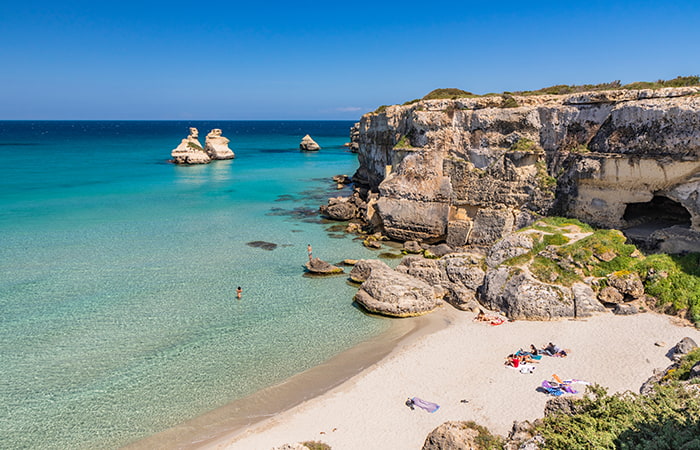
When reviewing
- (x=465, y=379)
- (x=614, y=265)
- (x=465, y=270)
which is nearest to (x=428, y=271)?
(x=465, y=270)

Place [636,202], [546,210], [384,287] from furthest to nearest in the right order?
[546,210], [636,202], [384,287]

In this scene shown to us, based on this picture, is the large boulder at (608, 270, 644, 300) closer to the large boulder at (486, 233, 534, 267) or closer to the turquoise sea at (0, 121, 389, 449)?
the large boulder at (486, 233, 534, 267)

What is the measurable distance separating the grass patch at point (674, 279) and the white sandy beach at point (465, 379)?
3.51 feet

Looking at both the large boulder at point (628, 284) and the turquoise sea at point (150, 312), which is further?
→ the large boulder at point (628, 284)

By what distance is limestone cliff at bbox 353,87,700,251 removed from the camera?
20.0 meters

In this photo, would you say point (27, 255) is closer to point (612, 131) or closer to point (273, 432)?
point (273, 432)

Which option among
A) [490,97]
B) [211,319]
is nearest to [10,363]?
[211,319]

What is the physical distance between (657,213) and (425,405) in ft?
60.5

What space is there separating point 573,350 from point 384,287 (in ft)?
25.4

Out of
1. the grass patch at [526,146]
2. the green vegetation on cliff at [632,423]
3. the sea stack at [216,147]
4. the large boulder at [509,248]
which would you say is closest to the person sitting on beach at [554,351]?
the green vegetation on cliff at [632,423]

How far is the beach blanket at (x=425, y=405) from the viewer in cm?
1277

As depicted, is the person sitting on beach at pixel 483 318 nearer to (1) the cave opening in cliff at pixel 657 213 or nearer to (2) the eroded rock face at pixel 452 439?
(2) the eroded rock face at pixel 452 439

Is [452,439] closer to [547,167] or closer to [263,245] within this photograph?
[547,167]

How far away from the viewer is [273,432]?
12.4 metres
